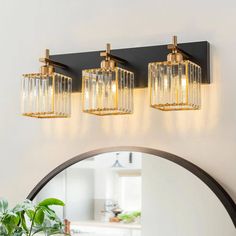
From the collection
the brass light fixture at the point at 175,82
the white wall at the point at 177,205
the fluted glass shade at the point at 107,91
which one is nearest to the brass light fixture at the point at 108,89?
the fluted glass shade at the point at 107,91

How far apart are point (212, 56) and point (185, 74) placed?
162mm

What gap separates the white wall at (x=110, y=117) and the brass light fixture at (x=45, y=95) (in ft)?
0.34

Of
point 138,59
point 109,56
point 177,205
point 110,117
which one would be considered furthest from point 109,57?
point 177,205

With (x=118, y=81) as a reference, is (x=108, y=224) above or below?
below

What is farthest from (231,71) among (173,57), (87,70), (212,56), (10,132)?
(10,132)

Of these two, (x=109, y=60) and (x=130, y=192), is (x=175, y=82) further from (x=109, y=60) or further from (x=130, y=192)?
(x=130, y=192)

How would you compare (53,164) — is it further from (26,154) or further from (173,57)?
(173,57)

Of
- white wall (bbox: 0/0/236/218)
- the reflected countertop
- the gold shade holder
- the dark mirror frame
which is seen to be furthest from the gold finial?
the reflected countertop

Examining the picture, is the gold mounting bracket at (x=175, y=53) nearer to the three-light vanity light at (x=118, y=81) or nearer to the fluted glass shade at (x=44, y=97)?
the three-light vanity light at (x=118, y=81)

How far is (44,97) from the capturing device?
2184 millimetres

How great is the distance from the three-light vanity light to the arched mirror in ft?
0.65

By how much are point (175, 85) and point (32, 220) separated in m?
0.69

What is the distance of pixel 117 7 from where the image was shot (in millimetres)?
2273

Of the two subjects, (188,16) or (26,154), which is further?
(26,154)
